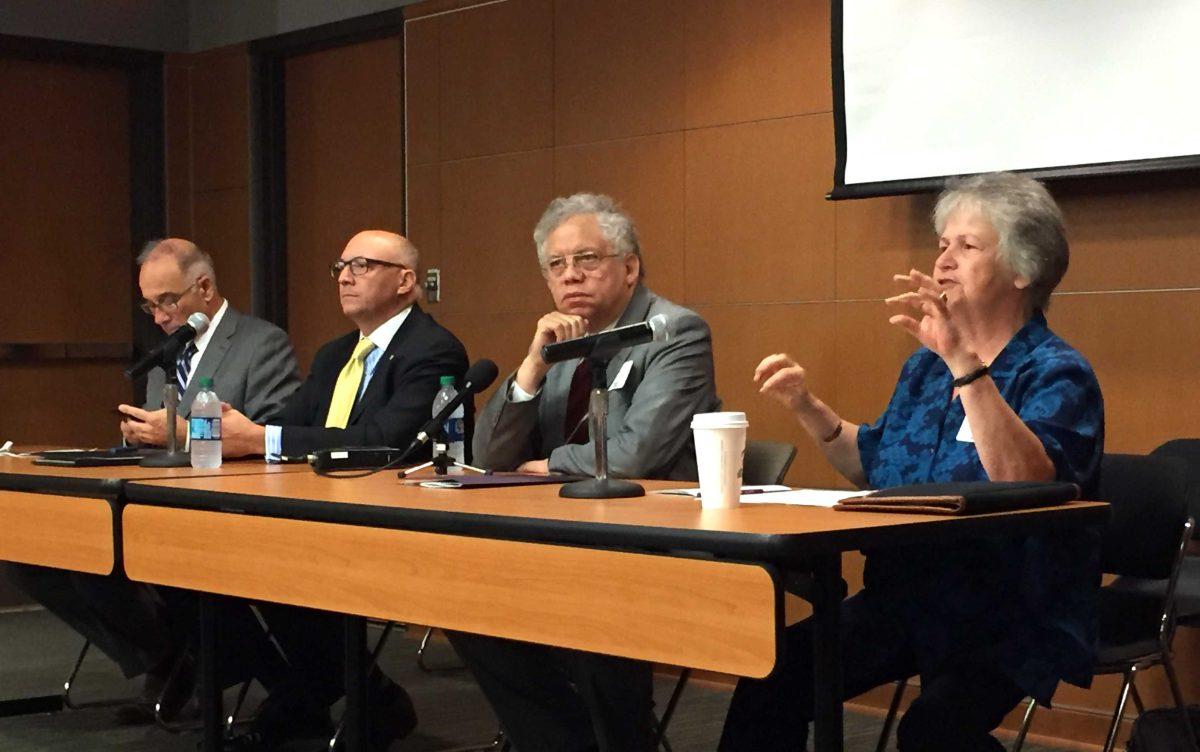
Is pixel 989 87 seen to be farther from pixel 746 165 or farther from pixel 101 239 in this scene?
pixel 101 239

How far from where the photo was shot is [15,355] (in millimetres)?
6719

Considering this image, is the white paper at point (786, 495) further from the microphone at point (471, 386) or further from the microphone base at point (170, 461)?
the microphone base at point (170, 461)

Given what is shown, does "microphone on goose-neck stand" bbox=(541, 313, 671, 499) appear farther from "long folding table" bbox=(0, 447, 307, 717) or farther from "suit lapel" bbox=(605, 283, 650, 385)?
"long folding table" bbox=(0, 447, 307, 717)

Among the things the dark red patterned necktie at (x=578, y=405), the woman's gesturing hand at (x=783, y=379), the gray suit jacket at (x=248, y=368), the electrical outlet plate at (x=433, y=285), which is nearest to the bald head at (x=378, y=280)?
the gray suit jacket at (x=248, y=368)

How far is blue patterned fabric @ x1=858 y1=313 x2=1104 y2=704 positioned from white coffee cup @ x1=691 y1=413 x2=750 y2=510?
0.27m

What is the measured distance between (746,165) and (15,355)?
3.50 m

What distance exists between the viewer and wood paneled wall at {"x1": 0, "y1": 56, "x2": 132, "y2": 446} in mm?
6734

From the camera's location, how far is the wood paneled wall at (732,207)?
13.3ft

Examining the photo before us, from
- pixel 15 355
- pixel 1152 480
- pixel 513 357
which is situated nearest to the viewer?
pixel 1152 480

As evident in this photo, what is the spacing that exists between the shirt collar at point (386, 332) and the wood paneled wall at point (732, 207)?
1.27m

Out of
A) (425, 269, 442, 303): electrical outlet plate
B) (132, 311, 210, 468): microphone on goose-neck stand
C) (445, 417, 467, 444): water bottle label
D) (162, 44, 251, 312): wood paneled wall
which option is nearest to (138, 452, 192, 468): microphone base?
(132, 311, 210, 468): microphone on goose-neck stand

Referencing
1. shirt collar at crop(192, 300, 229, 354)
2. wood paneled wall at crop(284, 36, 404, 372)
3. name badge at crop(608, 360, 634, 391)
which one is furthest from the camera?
wood paneled wall at crop(284, 36, 404, 372)

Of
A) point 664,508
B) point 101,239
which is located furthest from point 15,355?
point 664,508

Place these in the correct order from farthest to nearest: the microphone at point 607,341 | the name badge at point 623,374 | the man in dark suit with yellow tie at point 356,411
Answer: the man in dark suit with yellow tie at point 356,411 → the name badge at point 623,374 → the microphone at point 607,341
